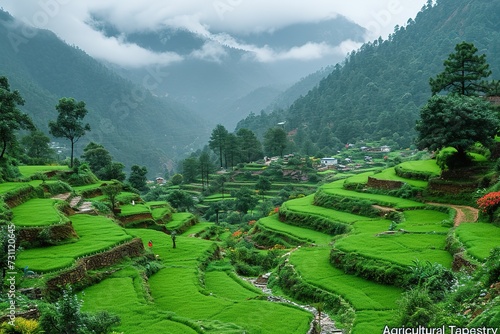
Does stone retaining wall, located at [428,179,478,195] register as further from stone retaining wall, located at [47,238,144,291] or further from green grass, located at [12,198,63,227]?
green grass, located at [12,198,63,227]

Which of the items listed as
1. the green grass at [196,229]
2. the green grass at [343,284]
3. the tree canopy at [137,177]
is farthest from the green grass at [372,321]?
the tree canopy at [137,177]

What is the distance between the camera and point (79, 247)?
19906 mm

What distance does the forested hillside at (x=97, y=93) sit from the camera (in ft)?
469

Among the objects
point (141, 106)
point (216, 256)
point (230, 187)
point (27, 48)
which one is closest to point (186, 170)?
point (230, 187)

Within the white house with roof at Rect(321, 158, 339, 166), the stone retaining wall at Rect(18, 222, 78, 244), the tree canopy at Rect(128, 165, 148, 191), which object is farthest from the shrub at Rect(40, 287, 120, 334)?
the white house with roof at Rect(321, 158, 339, 166)

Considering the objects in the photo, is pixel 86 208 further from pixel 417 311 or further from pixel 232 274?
pixel 417 311

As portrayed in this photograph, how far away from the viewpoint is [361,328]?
13891 millimetres

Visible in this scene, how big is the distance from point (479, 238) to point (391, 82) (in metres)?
128

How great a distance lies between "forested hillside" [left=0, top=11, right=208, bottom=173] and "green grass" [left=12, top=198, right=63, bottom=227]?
356 feet

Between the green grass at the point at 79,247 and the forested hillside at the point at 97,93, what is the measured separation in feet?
362

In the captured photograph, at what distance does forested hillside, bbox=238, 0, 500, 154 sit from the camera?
389ft

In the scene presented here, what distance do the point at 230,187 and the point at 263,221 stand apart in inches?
1526

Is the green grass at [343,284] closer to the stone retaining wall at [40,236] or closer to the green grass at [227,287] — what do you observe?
the green grass at [227,287]

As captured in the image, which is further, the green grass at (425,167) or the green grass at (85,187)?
the green grass at (85,187)
